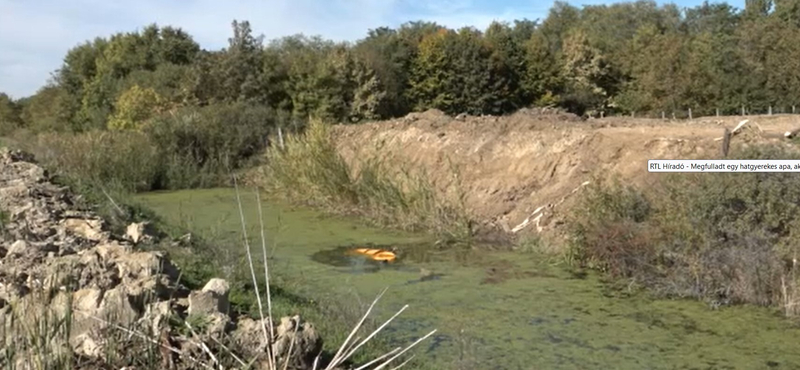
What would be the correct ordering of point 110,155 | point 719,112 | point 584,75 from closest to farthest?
1. point 110,155
2. point 719,112
3. point 584,75

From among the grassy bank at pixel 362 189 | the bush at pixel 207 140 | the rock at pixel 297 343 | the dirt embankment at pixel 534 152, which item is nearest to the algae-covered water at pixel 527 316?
the grassy bank at pixel 362 189

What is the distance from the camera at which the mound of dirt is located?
419 cm

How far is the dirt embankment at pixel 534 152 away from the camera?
47.6 ft

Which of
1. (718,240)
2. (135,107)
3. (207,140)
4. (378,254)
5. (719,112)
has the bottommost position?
(378,254)

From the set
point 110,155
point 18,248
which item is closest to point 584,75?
point 110,155

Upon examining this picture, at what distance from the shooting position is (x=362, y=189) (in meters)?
17.4

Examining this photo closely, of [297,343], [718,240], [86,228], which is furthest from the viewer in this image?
[718,240]

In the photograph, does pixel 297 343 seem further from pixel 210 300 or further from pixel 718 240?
pixel 718 240

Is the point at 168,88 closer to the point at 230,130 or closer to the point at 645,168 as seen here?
the point at 230,130

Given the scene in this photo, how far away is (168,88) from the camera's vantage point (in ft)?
135

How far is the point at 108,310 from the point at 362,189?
12.5 metres

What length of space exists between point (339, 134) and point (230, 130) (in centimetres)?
426

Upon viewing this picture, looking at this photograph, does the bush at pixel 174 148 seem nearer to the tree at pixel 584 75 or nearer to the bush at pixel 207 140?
the bush at pixel 207 140

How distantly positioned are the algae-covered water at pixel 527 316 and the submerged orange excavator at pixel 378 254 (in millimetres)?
190
